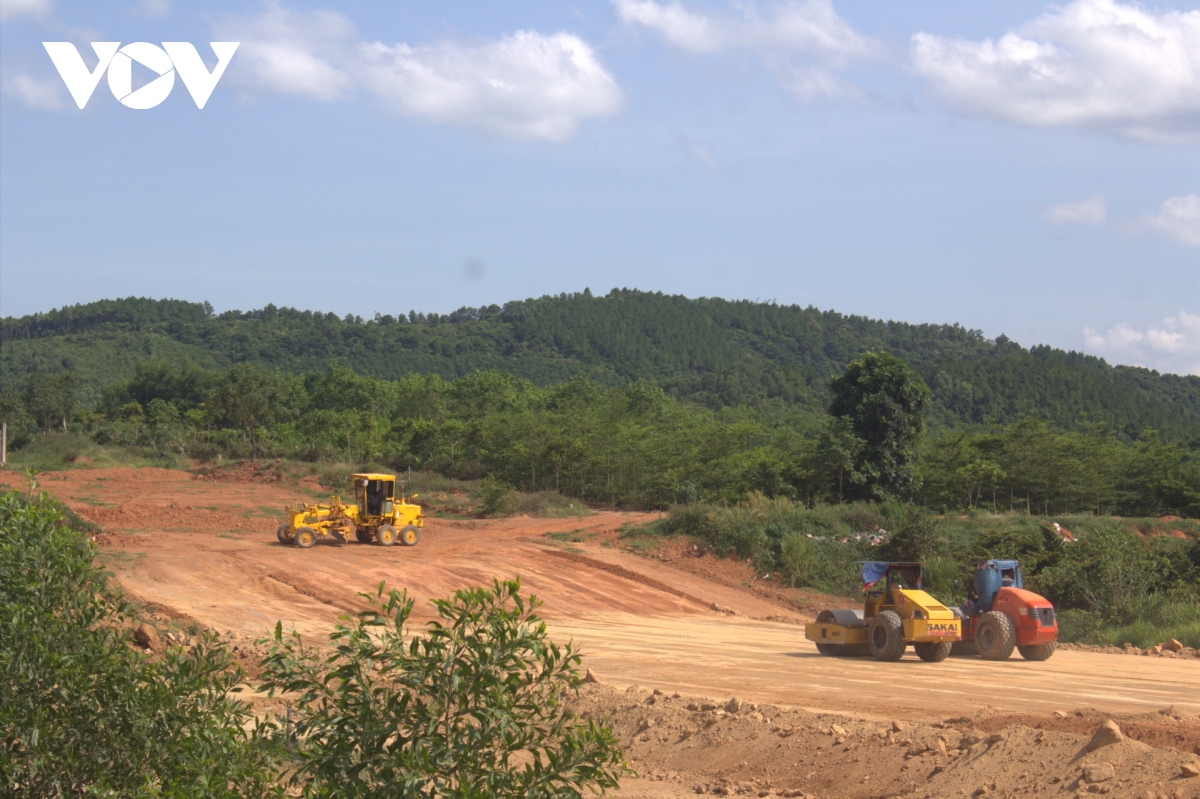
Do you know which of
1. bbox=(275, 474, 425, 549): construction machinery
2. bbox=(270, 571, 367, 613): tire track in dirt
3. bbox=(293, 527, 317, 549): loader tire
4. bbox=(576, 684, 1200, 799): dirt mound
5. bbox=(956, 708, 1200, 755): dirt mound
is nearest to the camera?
bbox=(576, 684, 1200, 799): dirt mound

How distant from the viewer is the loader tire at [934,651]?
14906 millimetres

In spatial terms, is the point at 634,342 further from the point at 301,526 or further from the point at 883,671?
the point at 883,671

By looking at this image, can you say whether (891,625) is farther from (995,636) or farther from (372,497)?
(372,497)

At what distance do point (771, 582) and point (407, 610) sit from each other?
2398cm

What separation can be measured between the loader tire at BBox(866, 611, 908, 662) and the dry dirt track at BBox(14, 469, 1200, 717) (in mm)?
192

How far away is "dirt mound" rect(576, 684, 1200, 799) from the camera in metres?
7.88

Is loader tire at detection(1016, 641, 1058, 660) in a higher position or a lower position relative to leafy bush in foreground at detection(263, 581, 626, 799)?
lower

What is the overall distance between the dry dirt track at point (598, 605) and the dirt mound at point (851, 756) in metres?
1.25

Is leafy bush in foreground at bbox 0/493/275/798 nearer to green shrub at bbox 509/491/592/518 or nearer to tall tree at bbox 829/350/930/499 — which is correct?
green shrub at bbox 509/491/592/518

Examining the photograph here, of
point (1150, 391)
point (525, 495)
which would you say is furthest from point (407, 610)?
point (1150, 391)

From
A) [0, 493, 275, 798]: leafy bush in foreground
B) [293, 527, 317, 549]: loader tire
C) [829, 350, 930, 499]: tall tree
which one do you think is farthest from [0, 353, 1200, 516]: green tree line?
[0, 493, 275, 798]: leafy bush in foreground

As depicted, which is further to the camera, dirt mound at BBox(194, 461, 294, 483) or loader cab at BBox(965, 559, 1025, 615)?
dirt mound at BBox(194, 461, 294, 483)

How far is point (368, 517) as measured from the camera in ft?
87.9

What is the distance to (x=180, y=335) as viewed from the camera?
5413 inches
